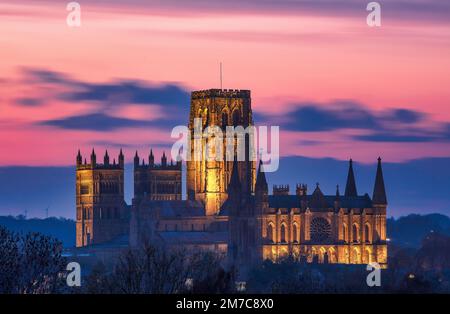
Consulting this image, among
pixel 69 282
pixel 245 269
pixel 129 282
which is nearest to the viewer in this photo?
pixel 129 282

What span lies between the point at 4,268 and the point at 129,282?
16.2 ft

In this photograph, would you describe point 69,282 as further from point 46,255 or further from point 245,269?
point 245,269
